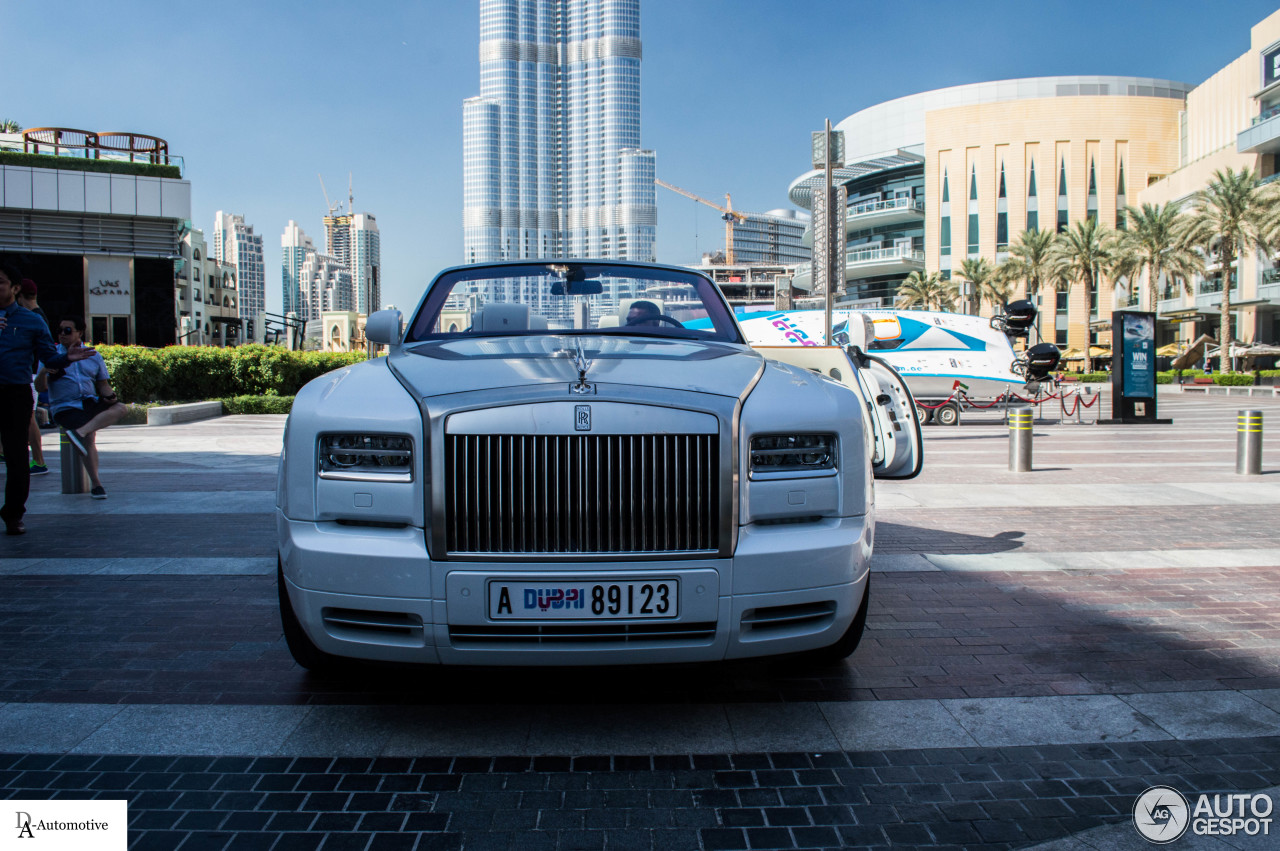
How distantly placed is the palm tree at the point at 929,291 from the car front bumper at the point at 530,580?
68.6 metres

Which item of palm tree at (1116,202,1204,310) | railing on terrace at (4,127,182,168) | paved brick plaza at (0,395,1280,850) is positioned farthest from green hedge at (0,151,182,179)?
palm tree at (1116,202,1204,310)

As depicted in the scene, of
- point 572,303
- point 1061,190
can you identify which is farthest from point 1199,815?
point 1061,190

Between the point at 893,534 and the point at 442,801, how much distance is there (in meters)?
5.01

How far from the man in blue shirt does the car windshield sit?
364 centimetres

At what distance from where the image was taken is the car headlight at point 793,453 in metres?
2.83

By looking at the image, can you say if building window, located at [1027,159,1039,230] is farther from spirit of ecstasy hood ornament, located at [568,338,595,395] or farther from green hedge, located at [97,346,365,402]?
spirit of ecstasy hood ornament, located at [568,338,595,395]

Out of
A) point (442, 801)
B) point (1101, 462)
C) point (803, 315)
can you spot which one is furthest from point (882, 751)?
point (803, 315)

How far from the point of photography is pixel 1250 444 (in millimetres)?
10344

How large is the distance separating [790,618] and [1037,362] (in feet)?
72.2

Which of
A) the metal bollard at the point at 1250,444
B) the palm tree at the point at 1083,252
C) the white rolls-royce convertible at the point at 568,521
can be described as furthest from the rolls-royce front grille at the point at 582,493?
the palm tree at the point at 1083,252

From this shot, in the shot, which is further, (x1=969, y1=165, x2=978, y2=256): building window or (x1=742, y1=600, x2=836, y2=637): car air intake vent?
(x1=969, y1=165, x2=978, y2=256): building window

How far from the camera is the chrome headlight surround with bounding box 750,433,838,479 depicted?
2.82m

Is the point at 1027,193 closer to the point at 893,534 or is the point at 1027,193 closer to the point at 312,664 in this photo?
the point at 893,534

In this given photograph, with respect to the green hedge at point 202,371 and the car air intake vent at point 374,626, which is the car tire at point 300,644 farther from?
the green hedge at point 202,371
